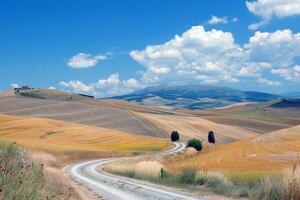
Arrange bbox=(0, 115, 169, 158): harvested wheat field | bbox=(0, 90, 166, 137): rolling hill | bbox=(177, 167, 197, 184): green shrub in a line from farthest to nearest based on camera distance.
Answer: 1. bbox=(0, 90, 166, 137): rolling hill
2. bbox=(0, 115, 169, 158): harvested wheat field
3. bbox=(177, 167, 197, 184): green shrub

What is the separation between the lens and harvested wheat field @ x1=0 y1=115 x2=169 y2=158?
106 meters

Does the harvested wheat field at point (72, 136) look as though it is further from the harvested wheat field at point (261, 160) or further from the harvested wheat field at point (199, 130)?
the harvested wheat field at point (261, 160)

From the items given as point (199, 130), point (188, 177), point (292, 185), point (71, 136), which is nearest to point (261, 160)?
point (188, 177)

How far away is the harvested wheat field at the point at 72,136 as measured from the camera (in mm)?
105938

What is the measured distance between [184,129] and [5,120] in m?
54.2

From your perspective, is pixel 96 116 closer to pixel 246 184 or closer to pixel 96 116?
pixel 96 116

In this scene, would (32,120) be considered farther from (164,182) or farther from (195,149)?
(164,182)

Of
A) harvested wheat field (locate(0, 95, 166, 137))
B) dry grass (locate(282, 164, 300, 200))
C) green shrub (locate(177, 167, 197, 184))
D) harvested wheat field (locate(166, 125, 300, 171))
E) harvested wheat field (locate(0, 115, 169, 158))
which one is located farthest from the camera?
harvested wheat field (locate(0, 95, 166, 137))

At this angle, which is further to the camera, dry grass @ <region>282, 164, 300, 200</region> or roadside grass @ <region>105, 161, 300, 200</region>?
roadside grass @ <region>105, 161, 300, 200</region>

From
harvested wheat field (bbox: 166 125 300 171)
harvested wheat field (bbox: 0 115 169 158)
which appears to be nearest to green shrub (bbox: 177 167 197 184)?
harvested wheat field (bbox: 166 125 300 171)

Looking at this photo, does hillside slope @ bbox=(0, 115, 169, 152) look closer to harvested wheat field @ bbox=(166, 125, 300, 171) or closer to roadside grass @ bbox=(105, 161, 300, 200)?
harvested wheat field @ bbox=(166, 125, 300, 171)

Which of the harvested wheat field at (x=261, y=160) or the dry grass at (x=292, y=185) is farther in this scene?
the harvested wheat field at (x=261, y=160)

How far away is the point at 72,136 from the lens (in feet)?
391

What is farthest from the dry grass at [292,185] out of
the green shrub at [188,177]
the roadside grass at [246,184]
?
the green shrub at [188,177]
